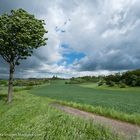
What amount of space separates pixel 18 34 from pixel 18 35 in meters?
0.16

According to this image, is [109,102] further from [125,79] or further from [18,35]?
[125,79]

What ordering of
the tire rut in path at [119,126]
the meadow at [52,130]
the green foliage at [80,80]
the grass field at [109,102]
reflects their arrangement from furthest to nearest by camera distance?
the green foliage at [80,80], the grass field at [109,102], the tire rut in path at [119,126], the meadow at [52,130]

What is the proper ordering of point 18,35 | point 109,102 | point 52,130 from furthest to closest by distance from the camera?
point 109,102 < point 18,35 < point 52,130

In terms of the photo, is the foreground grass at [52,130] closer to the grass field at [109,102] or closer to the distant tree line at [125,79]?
the grass field at [109,102]

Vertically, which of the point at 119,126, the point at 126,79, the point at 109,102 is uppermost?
the point at 126,79

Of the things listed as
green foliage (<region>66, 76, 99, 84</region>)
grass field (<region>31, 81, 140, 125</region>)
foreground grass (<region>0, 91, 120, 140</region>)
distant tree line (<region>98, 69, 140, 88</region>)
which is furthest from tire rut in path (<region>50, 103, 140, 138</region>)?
green foliage (<region>66, 76, 99, 84</region>)

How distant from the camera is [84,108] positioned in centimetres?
2934

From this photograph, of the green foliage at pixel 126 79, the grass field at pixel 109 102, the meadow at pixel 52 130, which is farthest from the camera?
the green foliage at pixel 126 79

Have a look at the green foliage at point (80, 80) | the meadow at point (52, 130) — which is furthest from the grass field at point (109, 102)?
the green foliage at point (80, 80)

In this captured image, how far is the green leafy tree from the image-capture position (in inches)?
1288

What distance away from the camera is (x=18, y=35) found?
32594mm

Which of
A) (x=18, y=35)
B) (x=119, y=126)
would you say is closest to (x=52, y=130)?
(x=119, y=126)

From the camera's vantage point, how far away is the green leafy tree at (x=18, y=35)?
32.7 m

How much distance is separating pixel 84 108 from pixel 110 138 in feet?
62.6
